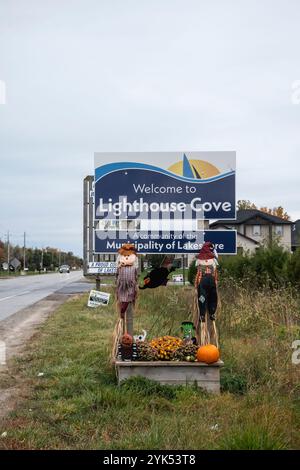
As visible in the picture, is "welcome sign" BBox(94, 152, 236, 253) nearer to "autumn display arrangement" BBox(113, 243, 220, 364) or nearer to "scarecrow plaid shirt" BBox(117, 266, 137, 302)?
"autumn display arrangement" BBox(113, 243, 220, 364)

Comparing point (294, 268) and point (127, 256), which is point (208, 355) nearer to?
point (127, 256)

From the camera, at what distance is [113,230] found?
8.27m

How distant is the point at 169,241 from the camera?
324 inches

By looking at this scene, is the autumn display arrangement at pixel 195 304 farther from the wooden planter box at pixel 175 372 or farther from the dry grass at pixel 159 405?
the dry grass at pixel 159 405

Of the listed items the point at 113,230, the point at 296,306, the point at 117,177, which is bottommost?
the point at 296,306

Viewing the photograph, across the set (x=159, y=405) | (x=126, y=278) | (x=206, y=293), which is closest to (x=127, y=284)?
(x=126, y=278)

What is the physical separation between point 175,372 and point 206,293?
1170mm

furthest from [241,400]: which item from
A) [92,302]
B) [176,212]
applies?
[92,302]

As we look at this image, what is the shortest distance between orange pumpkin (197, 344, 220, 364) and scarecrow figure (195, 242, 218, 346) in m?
0.63

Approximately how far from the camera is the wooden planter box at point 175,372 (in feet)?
20.5

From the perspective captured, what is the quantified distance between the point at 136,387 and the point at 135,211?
2.98 meters

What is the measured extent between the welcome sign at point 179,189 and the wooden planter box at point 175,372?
2.59m

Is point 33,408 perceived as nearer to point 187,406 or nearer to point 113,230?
point 187,406

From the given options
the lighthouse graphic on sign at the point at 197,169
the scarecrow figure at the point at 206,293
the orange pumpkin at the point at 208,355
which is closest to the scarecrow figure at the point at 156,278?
the scarecrow figure at the point at 206,293
